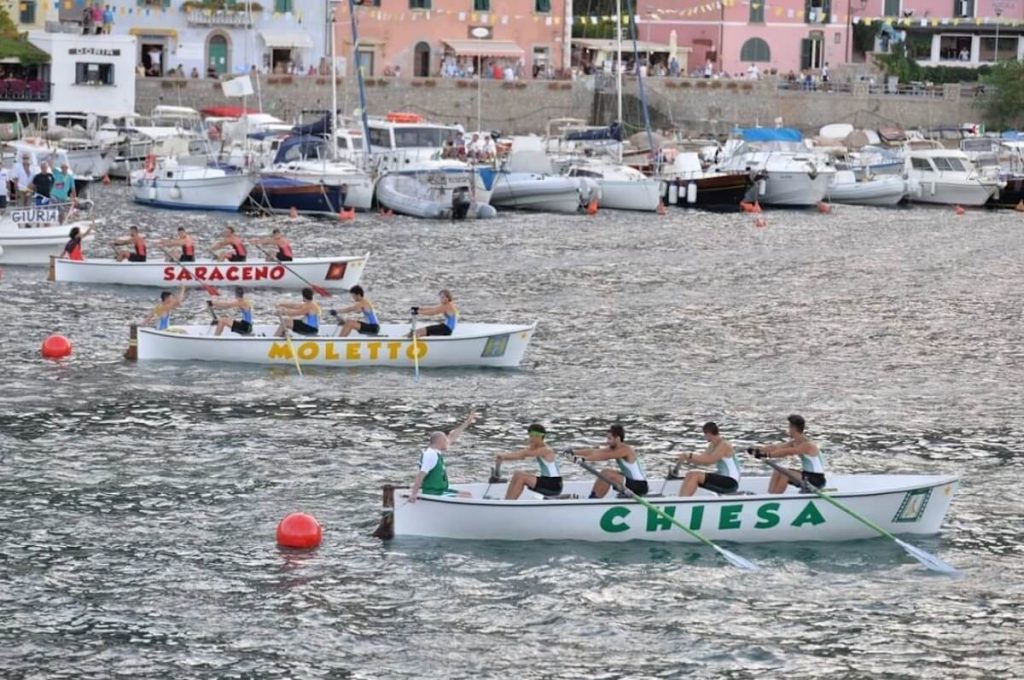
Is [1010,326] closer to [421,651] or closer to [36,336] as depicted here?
[36,336]

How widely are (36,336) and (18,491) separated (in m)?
13.5

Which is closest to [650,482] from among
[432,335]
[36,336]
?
[432,335]

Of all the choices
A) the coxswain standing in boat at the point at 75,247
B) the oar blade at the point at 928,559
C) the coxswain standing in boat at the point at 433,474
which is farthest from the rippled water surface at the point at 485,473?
the coxswain standing in boat at the point at 75,247

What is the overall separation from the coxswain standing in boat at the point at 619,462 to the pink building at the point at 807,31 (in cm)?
8163

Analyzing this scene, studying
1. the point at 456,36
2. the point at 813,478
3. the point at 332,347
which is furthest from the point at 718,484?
the point at 456,36

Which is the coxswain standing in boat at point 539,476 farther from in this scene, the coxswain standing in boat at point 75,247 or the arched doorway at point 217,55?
the arched doorway at point 217,55

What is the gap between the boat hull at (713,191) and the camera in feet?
251

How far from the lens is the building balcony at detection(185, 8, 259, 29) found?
315 ft

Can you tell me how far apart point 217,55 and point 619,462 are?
7353cm

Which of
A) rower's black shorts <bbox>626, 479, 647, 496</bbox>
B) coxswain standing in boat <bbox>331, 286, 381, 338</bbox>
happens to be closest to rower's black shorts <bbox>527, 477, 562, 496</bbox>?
rower's black shorts <bbox>626, 479, 647, 496</bbox>

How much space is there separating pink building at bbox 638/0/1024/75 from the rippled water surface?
2089 inches

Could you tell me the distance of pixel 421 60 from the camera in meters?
103

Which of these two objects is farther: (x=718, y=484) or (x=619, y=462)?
(x=718, y=484)

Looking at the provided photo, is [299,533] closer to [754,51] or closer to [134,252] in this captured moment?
[134,252]
